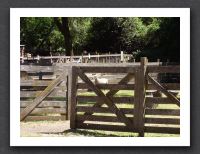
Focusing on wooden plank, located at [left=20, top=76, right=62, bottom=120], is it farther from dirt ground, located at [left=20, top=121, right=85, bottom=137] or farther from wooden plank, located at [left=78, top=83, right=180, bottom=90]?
wooden plank, located at [left=78, top=83, right=180, bottom=90]

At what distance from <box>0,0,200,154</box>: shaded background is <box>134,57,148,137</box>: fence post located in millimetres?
1083

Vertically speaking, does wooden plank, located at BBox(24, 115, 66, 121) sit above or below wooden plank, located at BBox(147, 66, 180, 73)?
below

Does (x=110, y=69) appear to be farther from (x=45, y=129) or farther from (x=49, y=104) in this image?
(x=49, y=104)

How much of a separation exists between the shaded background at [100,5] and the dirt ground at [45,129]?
30.8 inches

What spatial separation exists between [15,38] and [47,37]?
13.0 meters

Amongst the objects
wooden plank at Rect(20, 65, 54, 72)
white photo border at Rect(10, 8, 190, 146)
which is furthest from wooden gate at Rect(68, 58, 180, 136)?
wooden plank at Rect(20, 65, 54, 72)

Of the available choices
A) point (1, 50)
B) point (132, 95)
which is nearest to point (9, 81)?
point (1, 50)

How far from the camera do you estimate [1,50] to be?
29.4 feet

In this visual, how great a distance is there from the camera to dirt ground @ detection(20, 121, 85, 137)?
9.98 meters

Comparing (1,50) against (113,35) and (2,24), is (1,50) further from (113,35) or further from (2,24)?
(113,35)

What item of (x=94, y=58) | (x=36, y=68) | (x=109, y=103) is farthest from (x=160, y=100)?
(x=94, y=58)

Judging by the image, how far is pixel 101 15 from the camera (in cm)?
905

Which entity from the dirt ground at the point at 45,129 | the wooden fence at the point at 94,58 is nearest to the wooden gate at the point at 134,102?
the dirt ground at the point at 45,129

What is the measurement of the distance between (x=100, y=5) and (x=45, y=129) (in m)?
3.00
